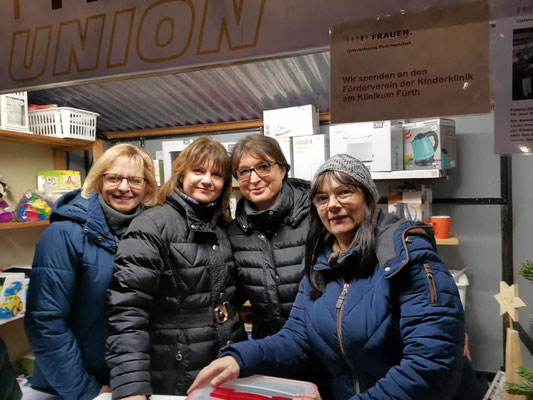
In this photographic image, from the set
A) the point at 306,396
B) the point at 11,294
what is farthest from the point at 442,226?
the point at 11,294

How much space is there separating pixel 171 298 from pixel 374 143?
1.67 m

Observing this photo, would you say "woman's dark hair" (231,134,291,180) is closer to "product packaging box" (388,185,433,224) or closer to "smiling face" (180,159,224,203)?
"smiling face" (180,159,224,203)

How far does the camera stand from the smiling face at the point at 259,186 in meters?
1.25

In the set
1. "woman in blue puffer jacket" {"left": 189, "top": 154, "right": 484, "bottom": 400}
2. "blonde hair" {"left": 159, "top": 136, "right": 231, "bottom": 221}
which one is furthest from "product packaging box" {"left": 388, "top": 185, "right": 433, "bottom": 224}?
"woman in blue puffer jacket" {"left": 189, "top": 154, "right": 484, "bottom": 400}

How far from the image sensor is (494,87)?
16.2 inches

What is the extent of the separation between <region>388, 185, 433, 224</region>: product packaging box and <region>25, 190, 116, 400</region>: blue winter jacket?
6.04 ft

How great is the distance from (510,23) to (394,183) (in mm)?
2258

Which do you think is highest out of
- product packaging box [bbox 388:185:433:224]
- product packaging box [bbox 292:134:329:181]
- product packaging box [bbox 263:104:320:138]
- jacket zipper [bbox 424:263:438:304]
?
product packaging box [bbox 263:104:320:138]

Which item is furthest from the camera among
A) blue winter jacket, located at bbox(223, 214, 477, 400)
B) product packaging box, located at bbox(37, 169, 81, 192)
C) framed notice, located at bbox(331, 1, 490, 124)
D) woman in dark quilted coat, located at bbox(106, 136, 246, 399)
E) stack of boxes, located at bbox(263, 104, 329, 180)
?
product packaging box, located at bbox(37, 169, 81, 192)

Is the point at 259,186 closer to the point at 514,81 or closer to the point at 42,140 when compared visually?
the point at 514,81

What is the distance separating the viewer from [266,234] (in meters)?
1.21

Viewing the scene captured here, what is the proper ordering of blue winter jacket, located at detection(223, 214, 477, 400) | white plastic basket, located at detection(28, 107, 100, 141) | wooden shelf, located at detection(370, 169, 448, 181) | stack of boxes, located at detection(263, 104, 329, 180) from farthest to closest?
white plastic basket, located at detection(28, 107, 100, 141) < stack of boxes, located at detection(263, 104, 329, 180) < wooden shelf, located at detection(370, 169, 448, 181) < blue winter jacket, located at detection(223, 214, 477, 400)

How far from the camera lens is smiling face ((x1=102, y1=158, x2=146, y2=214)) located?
1294mm

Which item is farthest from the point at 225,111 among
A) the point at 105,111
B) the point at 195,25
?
the point at 195,25
